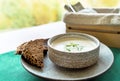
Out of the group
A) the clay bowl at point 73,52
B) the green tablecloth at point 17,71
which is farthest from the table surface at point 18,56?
the clay bowl at point 73,52

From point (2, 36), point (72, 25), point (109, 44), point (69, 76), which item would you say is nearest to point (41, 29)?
point (2, 36)

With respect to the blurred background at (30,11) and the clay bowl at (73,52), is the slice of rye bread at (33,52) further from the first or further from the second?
the blurred background at (30,11)

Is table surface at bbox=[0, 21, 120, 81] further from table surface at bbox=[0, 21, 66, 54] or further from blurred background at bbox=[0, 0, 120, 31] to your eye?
blurred background at bbox=[0, 0, 120, 31]

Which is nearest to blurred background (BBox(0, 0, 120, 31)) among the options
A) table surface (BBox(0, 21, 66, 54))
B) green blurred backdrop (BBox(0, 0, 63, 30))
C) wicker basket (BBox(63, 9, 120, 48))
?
green blurred backdrop (BBox(0, 0, 63, 30))

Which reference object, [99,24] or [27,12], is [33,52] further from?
[27,12]

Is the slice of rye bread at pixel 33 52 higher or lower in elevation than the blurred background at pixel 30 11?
higher

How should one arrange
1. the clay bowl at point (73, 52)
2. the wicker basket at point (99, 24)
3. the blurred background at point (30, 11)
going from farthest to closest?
the blurred background at point (30, 11)
the wicker basket at point (99, 24)
the clay bowl at point (73, 52)

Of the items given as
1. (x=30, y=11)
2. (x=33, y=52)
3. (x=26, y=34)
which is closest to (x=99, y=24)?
(x=33, y=52)
